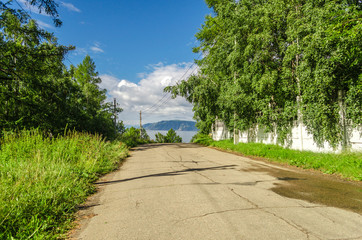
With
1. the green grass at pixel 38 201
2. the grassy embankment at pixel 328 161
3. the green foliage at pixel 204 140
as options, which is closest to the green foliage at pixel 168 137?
the green foliage at pixel 204 140

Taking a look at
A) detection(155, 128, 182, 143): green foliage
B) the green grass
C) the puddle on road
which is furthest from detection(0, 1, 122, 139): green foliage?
detection(155, 128, 182, 143): green foliage

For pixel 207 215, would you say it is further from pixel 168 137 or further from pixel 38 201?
pixel 168 137

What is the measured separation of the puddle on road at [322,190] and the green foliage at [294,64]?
9.98 ft

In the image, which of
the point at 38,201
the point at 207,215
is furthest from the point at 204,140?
the point at 38,201

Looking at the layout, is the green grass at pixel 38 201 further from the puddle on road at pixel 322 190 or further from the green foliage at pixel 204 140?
the green foliage at pixel 204 140

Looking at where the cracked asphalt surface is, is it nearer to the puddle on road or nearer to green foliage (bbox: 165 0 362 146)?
the puddle on road

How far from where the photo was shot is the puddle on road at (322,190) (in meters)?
4.17

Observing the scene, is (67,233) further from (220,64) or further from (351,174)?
(220,64)

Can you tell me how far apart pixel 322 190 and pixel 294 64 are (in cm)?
772

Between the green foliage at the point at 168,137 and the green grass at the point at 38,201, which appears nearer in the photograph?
the green grass at the point at 38,201

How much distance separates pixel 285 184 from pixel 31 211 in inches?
240

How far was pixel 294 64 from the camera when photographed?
34.3 ft

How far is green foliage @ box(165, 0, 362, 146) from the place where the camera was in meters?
7.32

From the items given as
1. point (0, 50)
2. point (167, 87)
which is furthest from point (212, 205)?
point (167, 87)
